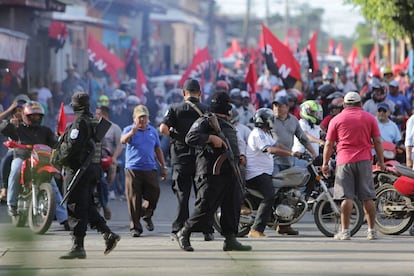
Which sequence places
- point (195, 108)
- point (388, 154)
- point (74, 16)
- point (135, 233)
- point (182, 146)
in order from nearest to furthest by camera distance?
1. point (195, 108)
2. point (182, 146)
3. point (135, 233)
4. point (388, 154)
5. point (74, 16)

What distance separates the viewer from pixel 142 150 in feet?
40.8

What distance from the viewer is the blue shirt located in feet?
40.7

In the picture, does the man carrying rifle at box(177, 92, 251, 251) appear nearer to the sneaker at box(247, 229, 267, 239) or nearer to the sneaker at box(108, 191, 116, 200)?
the sneaker at box(247, 229, 267, 239)

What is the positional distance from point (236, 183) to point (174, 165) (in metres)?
1.35

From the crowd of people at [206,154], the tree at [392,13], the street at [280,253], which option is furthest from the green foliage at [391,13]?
the street at [280,253]

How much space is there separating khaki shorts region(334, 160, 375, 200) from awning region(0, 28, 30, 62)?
43.0 feet

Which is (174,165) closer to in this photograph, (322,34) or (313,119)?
(313,119)

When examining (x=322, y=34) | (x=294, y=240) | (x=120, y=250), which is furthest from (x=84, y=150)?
(x=322, y=34)

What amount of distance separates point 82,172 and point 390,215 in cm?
382

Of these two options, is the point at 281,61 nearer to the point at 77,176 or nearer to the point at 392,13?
the point at 392,13

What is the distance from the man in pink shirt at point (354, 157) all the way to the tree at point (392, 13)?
1545 cm

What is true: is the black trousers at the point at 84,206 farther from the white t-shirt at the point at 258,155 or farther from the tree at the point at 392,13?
the tree at the point at 392,13

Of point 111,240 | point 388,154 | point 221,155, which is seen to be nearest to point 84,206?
point 111,240

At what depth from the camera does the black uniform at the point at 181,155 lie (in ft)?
35.9
